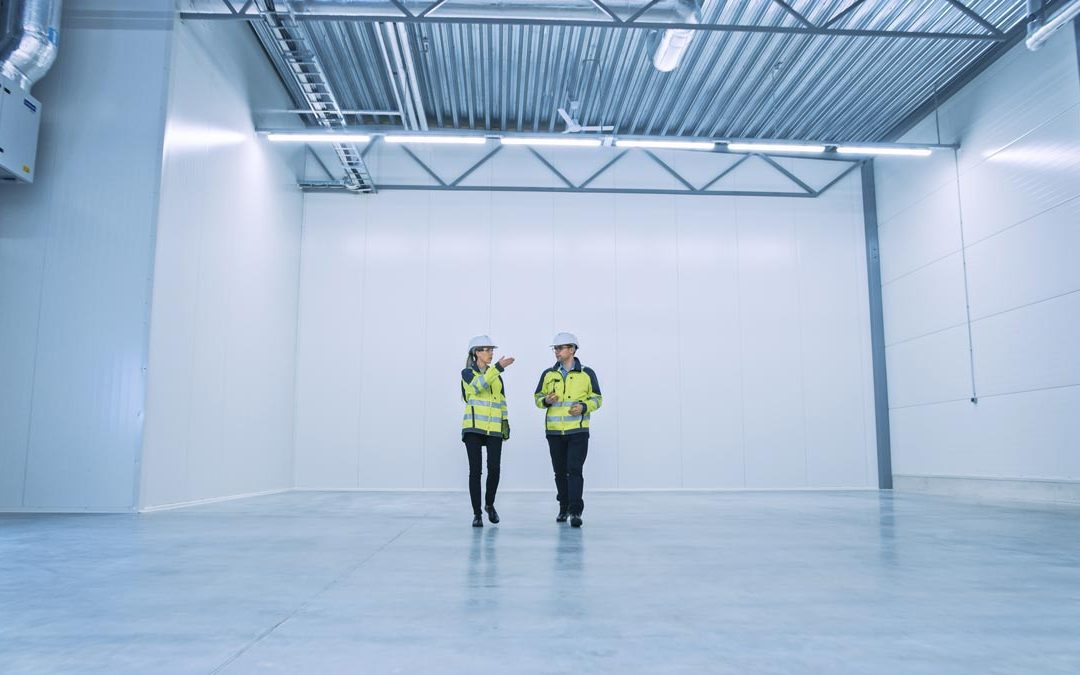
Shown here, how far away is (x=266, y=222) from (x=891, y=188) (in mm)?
11783

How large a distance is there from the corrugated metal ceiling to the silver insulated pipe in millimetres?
3718

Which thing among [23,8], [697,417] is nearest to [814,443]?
[697,417]

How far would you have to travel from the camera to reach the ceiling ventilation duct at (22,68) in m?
7.28

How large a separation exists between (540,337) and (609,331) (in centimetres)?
138

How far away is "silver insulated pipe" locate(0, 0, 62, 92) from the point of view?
7363mm

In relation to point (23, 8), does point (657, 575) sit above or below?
below

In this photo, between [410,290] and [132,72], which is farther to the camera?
[410,290]

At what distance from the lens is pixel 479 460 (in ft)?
21.5

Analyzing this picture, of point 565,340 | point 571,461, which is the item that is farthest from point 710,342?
point 571,461

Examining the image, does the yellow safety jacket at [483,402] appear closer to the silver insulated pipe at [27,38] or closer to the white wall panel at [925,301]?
the silver insulated pipe at [27,38]

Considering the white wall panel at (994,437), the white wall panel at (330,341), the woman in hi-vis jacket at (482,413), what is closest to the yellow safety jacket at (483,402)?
the woman in hi-vis jacket at (482,413)

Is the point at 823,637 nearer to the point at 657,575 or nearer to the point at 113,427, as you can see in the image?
the point at 657,575

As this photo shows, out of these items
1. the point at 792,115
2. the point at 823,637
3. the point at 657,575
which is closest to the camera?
the point at 823,637

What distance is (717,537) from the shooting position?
235 inches
